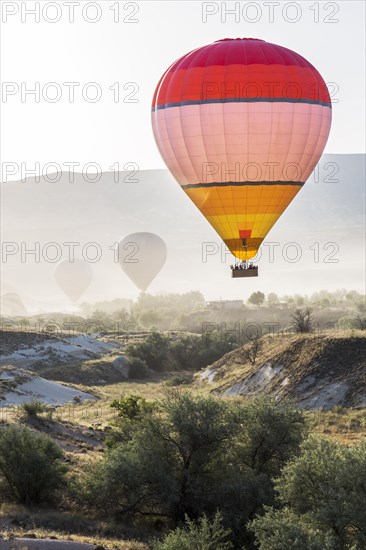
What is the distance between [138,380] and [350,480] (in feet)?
156

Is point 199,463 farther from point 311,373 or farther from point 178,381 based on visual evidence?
point 178,381

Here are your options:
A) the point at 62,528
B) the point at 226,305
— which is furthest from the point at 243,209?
the point at 226,305

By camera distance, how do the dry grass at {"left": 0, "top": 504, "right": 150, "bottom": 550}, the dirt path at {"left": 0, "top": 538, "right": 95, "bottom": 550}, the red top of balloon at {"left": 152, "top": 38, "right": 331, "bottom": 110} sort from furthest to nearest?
1. the red top of balloon at {"left": 152, "top": 38, "right": 331, "bottom": 110}
2. the dry grass at {"left": 0, "top": 504, "right": 150, "bottom": 550}
3. the dirt path at {"left": 0, "top": 538, "right": 95, "bottom": 550}

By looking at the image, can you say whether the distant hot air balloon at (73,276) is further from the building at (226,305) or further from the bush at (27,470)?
the bush at (27,470)

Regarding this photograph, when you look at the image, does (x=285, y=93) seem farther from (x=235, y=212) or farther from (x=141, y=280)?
(x=141, y=280)

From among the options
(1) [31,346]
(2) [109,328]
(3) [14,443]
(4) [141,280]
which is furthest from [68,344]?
(4) [141,280]

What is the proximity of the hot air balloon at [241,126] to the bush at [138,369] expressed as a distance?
28.8 m

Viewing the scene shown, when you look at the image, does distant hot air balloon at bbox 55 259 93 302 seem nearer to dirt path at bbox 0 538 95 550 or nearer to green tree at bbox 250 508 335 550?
dirt path at bbox 0 538 95 550

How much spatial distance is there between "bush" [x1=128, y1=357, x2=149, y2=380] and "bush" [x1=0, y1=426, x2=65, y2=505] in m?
41.5

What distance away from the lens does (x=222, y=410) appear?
27094 mm

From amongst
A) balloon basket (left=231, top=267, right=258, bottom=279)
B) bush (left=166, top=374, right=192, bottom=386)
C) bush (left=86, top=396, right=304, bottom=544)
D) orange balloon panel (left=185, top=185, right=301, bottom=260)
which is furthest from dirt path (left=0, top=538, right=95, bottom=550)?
bush (left=166, top=374, right=192, bottom=386)

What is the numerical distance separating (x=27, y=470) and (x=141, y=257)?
111381mm

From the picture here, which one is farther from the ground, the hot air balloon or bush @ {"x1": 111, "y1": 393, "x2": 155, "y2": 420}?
the hot air balloon

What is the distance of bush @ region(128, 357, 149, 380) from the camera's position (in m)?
69.8
